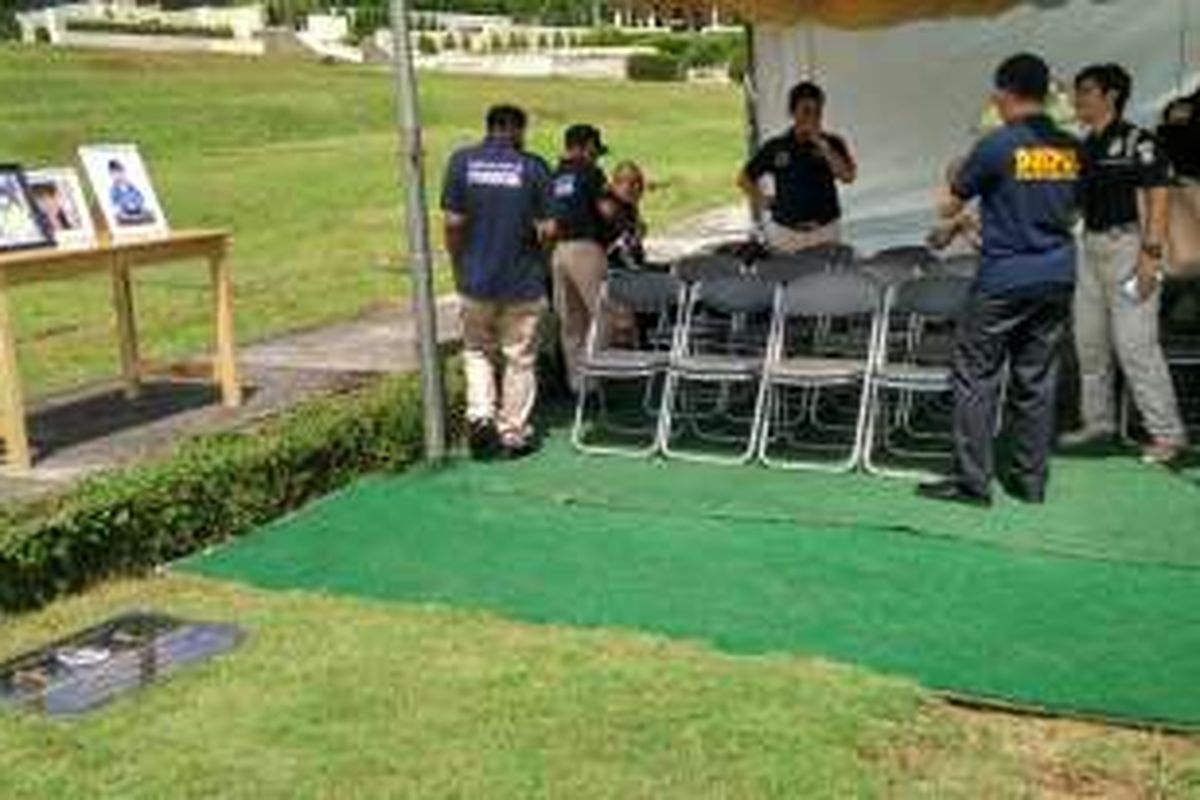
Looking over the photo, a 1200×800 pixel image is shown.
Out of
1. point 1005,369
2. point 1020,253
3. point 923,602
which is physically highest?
point 1020,253

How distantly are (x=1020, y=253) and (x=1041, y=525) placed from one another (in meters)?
1.10

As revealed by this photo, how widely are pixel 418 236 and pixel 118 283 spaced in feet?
5.50

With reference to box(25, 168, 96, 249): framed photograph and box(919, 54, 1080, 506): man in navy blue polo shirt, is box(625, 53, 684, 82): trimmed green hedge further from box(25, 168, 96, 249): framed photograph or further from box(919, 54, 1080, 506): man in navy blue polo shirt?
box(919, 54, 1080, 506): man in navy blue polo shirt

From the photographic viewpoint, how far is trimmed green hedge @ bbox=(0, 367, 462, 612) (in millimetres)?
7199

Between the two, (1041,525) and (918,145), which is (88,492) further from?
(918,145)

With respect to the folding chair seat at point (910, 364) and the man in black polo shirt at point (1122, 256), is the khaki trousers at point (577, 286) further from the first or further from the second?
the man in black polo shirt at point (1122, 256)

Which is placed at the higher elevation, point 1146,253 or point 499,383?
point 1146,253

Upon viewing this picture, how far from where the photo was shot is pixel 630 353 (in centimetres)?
973

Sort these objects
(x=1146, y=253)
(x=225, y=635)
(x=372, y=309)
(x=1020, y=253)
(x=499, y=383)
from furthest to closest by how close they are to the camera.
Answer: (x=372, y=309) < (x=499, y=383) < (x=1146, y=253) < (x=1020, y=253) < (x=225, y=635)

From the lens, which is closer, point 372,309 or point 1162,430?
point 1162,430

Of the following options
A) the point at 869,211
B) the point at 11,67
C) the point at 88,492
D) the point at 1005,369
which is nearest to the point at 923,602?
the point at 1005,369

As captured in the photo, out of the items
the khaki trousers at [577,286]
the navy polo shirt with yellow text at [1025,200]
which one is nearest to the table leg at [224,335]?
the khaki trousers at [577,286]

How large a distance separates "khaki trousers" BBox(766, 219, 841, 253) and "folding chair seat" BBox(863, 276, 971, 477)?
1.29 m

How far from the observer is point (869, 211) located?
14328mm
